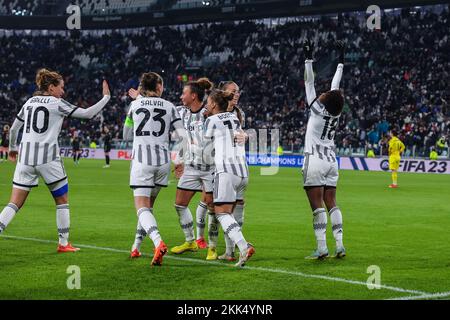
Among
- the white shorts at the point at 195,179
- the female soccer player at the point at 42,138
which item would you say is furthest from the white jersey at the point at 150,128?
the white shorts at the point at 195,179

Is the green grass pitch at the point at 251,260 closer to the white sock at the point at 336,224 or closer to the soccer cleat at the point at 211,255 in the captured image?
the soccer cleat at the point at 211,255

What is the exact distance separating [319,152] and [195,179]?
6.31 ft

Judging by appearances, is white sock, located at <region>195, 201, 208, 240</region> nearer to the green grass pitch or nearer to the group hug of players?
the group hug of players

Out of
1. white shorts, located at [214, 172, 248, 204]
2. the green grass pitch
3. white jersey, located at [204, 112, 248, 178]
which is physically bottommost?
the green grass pitch

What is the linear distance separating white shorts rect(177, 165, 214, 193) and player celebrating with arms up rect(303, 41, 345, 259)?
1473 mm

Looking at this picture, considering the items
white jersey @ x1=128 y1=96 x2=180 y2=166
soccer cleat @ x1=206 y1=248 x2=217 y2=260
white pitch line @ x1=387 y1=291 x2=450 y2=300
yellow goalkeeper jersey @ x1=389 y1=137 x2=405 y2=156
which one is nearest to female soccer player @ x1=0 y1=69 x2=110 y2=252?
white jersey @ x1=128 y1=96 x2=180 y2=166

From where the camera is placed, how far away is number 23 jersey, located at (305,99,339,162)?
32.2 feet

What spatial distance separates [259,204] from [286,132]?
29.2m

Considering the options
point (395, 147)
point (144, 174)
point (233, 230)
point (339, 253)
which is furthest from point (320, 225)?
point (395, 147)

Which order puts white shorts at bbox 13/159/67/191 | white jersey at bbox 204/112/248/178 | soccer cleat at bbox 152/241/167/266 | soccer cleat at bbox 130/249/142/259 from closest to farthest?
soccer cleat at bbox 152/241/167/266 < white jersey at bbox 204/112/248/178 < soccer cleat at bbox 130/249/142/259 < white shorts at bbox 13/159/67/191

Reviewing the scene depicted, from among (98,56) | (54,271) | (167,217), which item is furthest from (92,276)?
(98,56)

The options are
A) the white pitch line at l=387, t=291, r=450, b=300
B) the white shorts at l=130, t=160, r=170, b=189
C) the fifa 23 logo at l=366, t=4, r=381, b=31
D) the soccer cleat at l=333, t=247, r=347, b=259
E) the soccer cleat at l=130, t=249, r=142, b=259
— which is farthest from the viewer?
the fifa 23 logo at l=366, t=4, r=381, b=31

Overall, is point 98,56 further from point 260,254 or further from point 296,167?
point 260,254

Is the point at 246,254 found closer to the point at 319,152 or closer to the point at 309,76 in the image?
the point at 319,152
